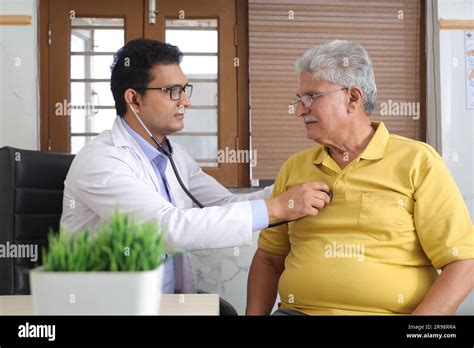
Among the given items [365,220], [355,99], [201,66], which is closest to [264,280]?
[365,220]

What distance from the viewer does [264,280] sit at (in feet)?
3.43

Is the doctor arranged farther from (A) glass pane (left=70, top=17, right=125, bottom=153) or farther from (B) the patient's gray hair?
(A) glass pane (left=70, top=17, right=125, bottom=153)

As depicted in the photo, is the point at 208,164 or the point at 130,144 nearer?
the point at 130,144

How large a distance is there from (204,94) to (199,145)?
6.3 inches

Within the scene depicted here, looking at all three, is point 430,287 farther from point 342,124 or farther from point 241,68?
point 241,68

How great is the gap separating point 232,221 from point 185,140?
1080mm

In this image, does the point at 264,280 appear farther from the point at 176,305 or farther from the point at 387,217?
the point at 176,305

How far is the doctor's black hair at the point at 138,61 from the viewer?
104 cm

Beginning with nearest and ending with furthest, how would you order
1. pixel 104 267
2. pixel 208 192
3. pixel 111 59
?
1. pixel 104 267
2. pixel 208 192
3. pixel 111 59

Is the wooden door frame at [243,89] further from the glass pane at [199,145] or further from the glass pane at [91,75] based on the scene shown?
the glass pane at [91,75]

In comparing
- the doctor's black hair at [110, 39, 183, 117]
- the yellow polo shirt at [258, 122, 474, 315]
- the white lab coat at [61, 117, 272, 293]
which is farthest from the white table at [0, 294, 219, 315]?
the doctor's black hair at [110, 39, 183, 117]

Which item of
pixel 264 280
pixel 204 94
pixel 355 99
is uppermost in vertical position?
pixel 204 94

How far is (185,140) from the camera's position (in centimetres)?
177
